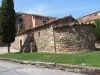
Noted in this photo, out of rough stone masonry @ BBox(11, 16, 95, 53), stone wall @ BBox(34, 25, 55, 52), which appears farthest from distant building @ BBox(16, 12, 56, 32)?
rough stone masonry @ BBox(11, 16, 95, 53)

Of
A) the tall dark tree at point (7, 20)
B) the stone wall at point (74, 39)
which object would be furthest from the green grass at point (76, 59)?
the tall dark tree at point (7, 20)

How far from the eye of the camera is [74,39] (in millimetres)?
17750

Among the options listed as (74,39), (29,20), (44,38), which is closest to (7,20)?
(44,38)

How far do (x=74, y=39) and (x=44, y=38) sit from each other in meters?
4.96

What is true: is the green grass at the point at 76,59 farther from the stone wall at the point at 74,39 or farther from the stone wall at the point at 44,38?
the stone wall at the point at 44,38

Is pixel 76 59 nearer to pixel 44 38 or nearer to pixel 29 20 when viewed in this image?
pixel 44 38

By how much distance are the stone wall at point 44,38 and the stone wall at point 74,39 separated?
1491mm

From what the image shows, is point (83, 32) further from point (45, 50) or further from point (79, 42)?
point (45, 50)

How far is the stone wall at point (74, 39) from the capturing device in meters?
17.7

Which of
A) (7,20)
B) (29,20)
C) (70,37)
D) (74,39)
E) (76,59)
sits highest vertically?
(29,20)

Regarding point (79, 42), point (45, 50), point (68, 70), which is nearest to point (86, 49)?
point (79, 42)

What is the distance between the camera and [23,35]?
28000 millimetres

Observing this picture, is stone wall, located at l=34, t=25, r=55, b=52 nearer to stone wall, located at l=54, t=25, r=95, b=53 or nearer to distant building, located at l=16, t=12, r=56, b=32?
stone wall, located at l=54, t=25, r=95, b=53

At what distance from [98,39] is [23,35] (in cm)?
1654
